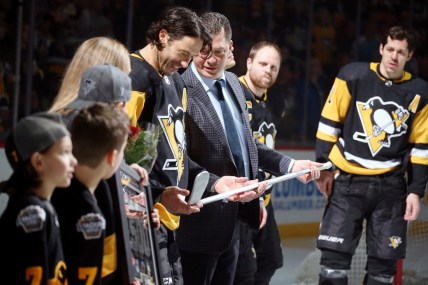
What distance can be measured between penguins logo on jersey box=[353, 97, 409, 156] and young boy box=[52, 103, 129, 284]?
300 centimetres

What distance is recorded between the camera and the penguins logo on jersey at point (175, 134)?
344 centimetres

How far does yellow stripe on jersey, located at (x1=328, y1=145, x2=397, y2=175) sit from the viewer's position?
533 centimetres

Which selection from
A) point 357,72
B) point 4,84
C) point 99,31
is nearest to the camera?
point 357,72

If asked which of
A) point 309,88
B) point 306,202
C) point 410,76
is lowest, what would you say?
point 306,202

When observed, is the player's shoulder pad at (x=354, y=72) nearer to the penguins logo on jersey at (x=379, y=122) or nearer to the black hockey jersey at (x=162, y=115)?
the penguins logo on jersey at (x=379, y=122)

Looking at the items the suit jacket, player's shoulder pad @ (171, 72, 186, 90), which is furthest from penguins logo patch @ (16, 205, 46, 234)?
the suit jacket

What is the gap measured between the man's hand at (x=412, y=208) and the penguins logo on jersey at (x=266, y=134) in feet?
2.67

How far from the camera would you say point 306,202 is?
9078mm

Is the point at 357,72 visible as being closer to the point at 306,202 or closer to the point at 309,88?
the point at 306,202

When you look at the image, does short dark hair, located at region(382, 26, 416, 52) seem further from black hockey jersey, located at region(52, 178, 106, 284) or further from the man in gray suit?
black hockey jersey, located at region(52, 178, 106, 284)

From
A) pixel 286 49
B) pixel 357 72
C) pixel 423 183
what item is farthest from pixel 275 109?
pixel 286 49

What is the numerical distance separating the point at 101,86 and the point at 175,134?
0.85 meters

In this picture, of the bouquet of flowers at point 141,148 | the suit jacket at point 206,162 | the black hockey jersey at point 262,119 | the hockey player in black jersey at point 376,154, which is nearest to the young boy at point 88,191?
the bouquet of flowers at point 141,148

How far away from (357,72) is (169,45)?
2184 mm
